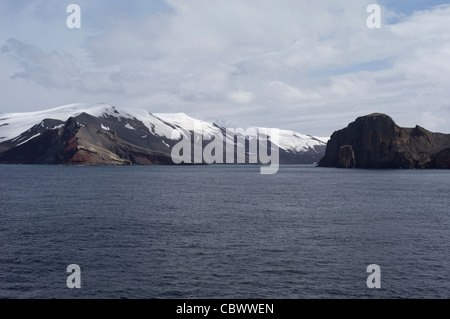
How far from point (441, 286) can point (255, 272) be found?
42.7 ft

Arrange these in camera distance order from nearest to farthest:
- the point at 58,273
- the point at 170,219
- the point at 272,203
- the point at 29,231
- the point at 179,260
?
1. the point at 58,273
2. the point at 179,260
3. the point at 29,231
4. the point at 170,219
5. the point at 272,203

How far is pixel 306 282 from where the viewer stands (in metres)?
29.9

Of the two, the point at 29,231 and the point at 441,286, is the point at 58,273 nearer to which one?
the point at 29,231

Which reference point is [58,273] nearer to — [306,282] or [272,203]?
[306,282]

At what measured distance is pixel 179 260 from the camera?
35.3 metres

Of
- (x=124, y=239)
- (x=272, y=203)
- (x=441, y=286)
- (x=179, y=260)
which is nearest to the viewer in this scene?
(x=441, y=286)

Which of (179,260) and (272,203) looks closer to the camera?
(179,260)

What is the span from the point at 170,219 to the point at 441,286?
35750 mm
